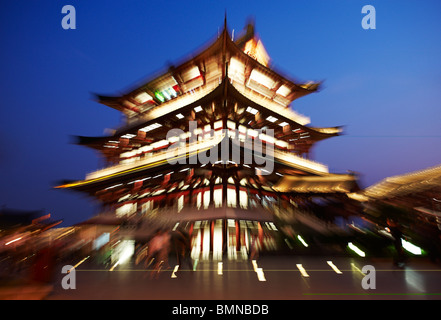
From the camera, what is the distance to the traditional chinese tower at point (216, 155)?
13117 millimetres

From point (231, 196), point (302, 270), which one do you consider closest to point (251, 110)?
point (231, 196)

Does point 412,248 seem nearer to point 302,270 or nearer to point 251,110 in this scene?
point 302,270

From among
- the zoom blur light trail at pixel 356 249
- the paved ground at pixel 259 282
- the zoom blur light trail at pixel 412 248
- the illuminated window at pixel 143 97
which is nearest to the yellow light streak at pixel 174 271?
the paved ground at pixel 259 282

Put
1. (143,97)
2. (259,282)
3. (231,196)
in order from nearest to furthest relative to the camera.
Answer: (259,282)
(231,196)
(143,97)

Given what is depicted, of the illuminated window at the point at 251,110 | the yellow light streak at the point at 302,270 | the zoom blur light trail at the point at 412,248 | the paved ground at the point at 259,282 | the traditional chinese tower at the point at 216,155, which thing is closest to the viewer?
the paved ground at the point at 259,282

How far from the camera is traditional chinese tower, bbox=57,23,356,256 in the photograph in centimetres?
1312

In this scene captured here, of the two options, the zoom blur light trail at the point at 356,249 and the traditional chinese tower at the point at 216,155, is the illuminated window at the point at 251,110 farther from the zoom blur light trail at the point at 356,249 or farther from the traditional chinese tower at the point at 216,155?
the zoom blur light trail at the point at 356,249

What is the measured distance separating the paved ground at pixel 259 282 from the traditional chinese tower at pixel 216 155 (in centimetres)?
396

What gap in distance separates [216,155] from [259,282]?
21.0 ft

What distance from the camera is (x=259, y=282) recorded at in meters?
6.81

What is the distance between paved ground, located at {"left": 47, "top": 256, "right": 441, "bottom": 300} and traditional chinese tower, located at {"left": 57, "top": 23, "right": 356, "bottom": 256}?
13.0 ft

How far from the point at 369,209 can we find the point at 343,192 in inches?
74.7

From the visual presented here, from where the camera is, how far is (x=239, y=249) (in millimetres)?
12344
